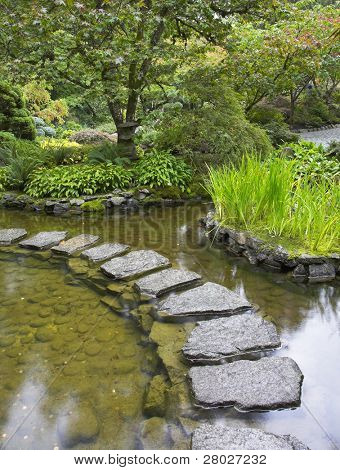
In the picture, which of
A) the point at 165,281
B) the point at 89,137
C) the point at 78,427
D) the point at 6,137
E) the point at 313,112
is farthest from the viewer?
the point at 313,112

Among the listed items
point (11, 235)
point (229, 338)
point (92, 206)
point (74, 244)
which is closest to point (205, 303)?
point (229, 338)

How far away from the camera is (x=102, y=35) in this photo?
19.4 ft

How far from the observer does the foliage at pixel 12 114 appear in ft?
34.3

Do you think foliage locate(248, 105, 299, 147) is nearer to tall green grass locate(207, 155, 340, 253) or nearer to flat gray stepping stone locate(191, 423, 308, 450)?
tall green grass locate(207, 155, 340, 253)

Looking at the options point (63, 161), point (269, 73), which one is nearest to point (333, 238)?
point (63, 161)

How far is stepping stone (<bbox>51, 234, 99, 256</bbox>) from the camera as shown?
15.3 feet

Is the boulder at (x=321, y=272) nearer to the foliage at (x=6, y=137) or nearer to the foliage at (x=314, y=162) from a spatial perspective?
the foliage at (x=314, y=162)

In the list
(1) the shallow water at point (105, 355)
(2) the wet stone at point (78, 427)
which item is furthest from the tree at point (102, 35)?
(2) the wet stone at point (78, 427)

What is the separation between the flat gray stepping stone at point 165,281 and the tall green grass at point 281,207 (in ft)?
3.53

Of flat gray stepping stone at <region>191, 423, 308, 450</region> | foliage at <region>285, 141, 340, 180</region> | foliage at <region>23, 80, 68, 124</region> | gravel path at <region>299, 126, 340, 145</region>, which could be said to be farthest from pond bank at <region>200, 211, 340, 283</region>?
foliage at <region>23, 80, 68, 124</region>

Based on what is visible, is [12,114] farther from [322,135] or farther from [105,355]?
[322,135]

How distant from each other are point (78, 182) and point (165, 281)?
3.81 meters

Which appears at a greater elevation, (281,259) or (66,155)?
(66,155)

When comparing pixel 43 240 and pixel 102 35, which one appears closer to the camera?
pixel 43 240
